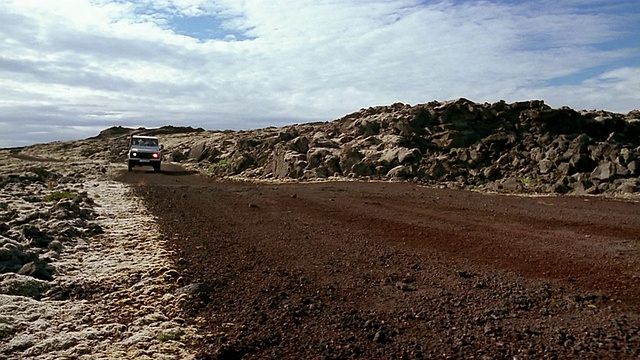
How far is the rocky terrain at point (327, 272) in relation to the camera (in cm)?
537

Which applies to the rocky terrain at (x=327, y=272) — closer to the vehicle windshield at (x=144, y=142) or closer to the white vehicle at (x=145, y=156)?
the white vehicle at (x=145, y=156)

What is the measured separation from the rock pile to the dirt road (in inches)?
251

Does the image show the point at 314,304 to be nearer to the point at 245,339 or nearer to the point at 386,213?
the point at 245,339

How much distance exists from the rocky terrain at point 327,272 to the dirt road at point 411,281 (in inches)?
1.2

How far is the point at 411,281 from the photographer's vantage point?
7.41 meters

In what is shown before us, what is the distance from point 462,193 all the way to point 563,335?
551 inches

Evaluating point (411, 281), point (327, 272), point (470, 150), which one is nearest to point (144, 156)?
point (470, 150)

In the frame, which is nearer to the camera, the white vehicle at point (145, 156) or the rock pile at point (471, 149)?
the rock pile at point (471, 149)

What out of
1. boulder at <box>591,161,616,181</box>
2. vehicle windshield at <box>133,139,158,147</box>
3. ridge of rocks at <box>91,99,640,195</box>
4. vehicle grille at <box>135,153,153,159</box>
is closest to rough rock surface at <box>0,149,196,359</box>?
ridge of rocks at <box>91,99,640,195</box>

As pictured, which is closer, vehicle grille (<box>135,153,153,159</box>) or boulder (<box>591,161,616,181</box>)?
boulder (<box>591,161,616,181</box>)

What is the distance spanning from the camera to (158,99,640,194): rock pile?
66.6 feet

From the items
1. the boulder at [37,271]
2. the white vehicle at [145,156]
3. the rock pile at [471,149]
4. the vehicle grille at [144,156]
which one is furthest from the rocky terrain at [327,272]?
the vehicle grille at [144,156]

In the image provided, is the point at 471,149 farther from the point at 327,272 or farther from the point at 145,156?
the point at 145,156

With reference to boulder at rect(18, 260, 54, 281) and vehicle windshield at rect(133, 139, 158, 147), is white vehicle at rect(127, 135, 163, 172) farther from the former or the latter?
boulder at rect(18, 260, 54, 281)
